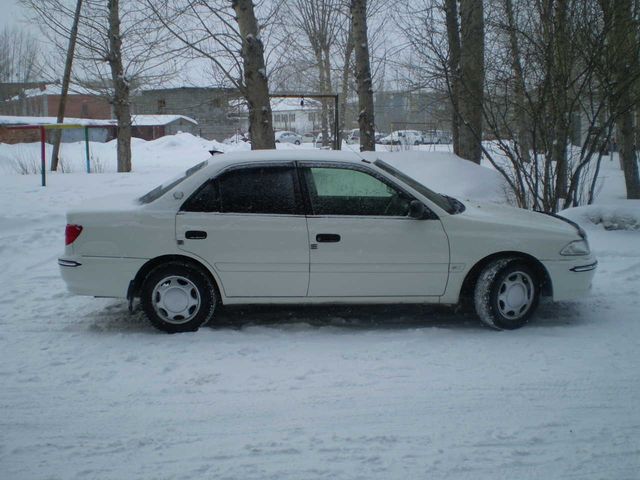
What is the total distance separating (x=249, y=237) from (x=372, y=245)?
1.02 metres

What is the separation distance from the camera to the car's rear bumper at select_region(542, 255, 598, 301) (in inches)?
215

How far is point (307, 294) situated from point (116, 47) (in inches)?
762

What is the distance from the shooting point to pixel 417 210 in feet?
17.6

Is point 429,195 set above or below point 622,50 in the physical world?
below

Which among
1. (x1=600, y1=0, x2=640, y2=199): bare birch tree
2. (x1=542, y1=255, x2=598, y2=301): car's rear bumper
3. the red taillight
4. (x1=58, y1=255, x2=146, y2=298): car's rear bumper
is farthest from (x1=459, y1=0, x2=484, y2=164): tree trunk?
the red taillight

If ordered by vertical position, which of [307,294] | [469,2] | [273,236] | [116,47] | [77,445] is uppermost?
[116,47]

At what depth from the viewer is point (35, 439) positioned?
3.66m

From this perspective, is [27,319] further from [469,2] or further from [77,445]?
[469,2]

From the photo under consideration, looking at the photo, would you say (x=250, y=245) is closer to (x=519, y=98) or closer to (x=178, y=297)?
(x=178, y=297)

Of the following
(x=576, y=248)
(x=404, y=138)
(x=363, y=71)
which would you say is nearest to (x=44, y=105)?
(x=404, y=138)

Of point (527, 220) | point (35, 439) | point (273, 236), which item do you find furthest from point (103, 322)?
point (527, 220)

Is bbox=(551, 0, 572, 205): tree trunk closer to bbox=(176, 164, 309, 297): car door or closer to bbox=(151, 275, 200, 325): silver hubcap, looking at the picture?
bbox=(176, 164, 309, 297): car door

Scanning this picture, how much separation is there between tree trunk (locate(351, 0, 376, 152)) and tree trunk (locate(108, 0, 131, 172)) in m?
9.31

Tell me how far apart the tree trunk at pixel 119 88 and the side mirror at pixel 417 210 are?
17783 millimetres
